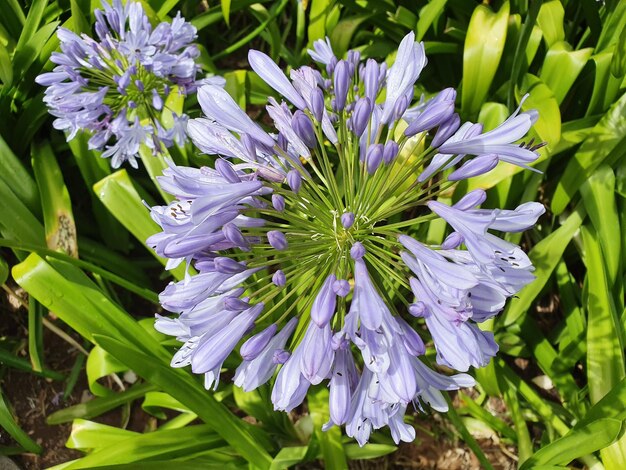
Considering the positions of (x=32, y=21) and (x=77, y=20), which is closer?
(x=77, y=20)

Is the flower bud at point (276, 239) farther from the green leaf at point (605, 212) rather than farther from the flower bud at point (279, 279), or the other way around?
the green leaf at point (605, 212)

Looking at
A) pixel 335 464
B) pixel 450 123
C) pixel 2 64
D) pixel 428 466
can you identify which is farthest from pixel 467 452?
pixel 2 64

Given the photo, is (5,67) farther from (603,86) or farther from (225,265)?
(603,86)

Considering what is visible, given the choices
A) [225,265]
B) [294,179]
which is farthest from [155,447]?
[294,179]

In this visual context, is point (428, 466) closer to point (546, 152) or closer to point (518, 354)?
point (518, 354)

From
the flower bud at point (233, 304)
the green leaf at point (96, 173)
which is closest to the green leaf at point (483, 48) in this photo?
the flower bud at point (233, 304)

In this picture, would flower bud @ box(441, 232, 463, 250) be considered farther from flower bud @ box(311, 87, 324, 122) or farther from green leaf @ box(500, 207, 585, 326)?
green leaf @ box(500, 207, 585, 326)
